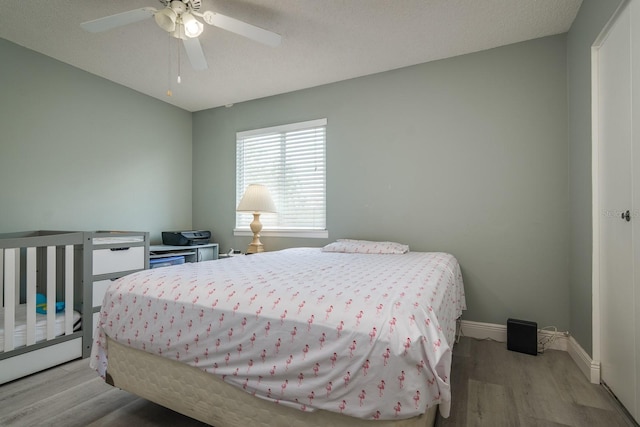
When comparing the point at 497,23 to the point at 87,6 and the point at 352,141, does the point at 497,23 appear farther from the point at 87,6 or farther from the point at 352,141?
the point at 87,6

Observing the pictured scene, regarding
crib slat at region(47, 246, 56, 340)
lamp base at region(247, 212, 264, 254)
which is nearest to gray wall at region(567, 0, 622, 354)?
lamp base at region(247, 212, 264, 254)

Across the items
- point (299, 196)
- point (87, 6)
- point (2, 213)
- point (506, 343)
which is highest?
point (87, 6)

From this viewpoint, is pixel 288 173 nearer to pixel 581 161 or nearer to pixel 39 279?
pixel 39 279

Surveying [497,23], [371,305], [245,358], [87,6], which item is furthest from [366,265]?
[87,6]

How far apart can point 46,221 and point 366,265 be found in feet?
9.08

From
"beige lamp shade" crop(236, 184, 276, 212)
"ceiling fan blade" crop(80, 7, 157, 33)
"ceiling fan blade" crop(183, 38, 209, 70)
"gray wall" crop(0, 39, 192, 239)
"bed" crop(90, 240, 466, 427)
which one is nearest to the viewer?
"bed" crop(90, 240, 466, 427)

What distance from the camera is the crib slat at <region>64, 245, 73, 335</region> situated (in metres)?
2.09

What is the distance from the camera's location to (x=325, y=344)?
38.1 inches

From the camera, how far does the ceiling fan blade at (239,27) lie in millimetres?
1756

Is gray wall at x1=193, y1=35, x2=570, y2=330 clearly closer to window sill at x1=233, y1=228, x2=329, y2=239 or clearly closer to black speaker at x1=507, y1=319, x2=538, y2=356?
window sill at x1=233, y1=228, x2=329, y2=239

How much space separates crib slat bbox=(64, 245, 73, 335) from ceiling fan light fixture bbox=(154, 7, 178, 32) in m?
1.65

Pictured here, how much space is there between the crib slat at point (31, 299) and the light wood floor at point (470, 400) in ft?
0.88

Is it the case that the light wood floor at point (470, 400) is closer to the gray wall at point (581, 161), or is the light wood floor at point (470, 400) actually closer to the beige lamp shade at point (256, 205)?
the gray wall at point (581, 161)

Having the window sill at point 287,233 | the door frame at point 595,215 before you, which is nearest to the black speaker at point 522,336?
the door frame at point 595,215
